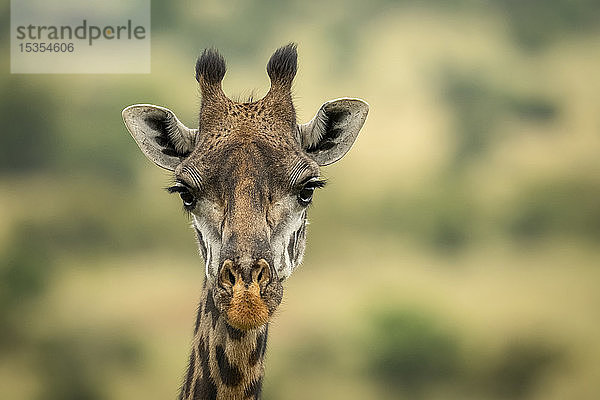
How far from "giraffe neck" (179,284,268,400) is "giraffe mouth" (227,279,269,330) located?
53 cm

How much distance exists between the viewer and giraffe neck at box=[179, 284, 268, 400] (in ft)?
16.2

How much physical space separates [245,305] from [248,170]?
823mm

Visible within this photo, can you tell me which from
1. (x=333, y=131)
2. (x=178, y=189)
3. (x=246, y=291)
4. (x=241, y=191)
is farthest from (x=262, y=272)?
(x=333, y=131)

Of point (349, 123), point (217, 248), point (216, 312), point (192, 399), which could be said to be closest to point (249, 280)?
point (217, 248)

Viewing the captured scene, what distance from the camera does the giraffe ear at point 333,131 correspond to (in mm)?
5488

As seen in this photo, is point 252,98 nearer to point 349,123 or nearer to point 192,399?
point 349,123

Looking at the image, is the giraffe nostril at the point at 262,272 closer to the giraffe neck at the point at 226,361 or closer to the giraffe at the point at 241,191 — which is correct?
the giraffe at the point at 241,191

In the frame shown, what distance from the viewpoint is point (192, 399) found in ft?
17.0

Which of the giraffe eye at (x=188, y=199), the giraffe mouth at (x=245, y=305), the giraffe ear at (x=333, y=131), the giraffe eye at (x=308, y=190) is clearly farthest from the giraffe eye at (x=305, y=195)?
the giraffe mouth at (x=245, y=305)

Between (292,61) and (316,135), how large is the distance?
1.58 feet

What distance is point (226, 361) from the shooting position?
4.96 metres

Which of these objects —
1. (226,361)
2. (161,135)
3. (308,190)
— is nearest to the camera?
(226,361)

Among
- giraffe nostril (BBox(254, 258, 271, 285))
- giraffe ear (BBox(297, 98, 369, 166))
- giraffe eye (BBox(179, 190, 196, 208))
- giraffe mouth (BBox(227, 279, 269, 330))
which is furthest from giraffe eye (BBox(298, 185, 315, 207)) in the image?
giraffe mouth (BBox(227, 279, 269, 330))

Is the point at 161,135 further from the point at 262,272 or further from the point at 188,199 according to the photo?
the point at 262,272
